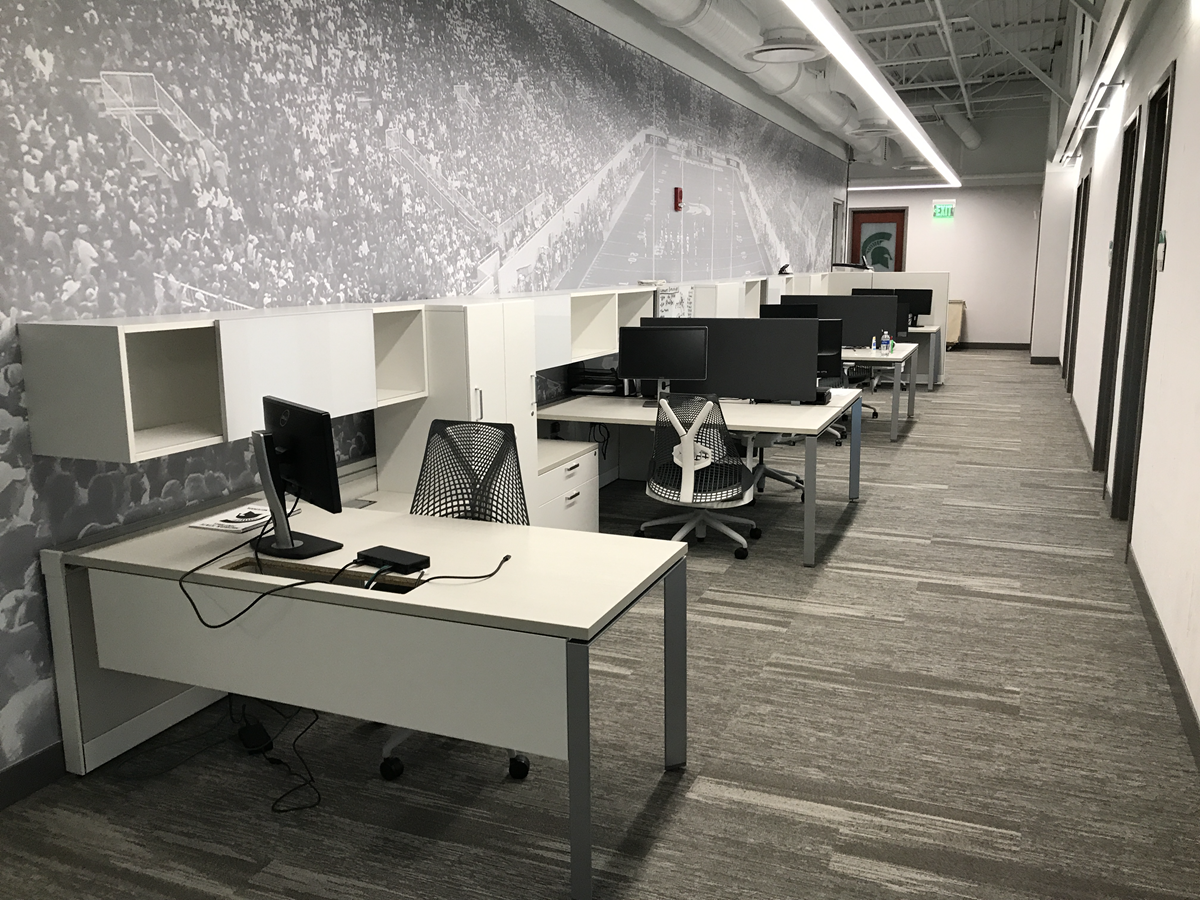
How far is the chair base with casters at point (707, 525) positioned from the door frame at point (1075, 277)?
20.8 ft

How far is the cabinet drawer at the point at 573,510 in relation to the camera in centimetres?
475

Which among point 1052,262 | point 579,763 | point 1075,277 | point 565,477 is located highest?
point 1052,262

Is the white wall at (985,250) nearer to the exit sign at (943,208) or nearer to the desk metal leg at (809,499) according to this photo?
the exit sign at (943,208)

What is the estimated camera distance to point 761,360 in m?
5.57

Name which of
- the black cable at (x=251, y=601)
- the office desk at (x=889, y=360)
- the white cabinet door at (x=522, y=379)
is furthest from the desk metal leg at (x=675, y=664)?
the office desk at (x=889, y=360)

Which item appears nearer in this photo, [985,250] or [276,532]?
[276,532]

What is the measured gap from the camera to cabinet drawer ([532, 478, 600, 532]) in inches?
187

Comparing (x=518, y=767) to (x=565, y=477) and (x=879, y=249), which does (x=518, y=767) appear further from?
(x=879, y=249)

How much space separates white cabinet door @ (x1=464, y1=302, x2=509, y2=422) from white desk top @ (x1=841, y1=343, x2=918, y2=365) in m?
4.60

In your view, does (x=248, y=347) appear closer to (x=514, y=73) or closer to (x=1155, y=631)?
(x=514, y=73)

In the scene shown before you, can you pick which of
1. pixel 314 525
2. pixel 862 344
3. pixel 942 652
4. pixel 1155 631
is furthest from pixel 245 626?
pixel 862 344

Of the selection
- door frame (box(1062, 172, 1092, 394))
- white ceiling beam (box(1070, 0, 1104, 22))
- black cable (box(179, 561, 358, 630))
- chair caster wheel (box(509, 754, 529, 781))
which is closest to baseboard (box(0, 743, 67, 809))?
black cable (box(179, 561, 358, 630))

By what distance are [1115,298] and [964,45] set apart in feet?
20.8

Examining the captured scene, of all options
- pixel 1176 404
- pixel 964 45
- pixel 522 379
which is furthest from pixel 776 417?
pixel 964 45
